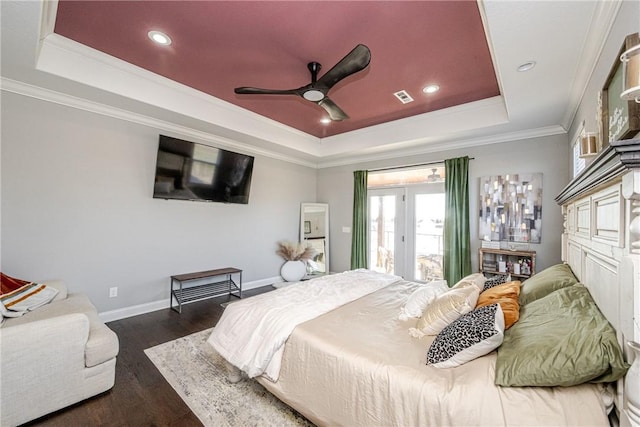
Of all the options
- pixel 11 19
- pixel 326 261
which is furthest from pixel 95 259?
pixel 326 261

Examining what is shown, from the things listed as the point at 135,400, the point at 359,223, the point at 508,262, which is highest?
the point at 359,223

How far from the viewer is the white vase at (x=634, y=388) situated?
0.84m

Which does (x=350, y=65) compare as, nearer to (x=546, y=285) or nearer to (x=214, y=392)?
(x=546, y=285)

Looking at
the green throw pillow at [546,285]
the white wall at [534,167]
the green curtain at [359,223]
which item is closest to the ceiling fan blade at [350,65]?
the green throw pillow at [546,285]

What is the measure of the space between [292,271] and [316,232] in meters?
1.12

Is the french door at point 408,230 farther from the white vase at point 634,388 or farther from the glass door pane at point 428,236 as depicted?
the white vase at point 634,388

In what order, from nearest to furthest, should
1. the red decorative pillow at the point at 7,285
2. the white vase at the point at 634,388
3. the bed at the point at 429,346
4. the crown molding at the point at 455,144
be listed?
1. the white vase at the point at 634,388
2. the bed at the point at 429,346
3. the red decorative pillow at the point at 7,285
4. the crown molding at the point at 455,144

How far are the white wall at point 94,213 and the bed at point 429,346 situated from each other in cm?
218

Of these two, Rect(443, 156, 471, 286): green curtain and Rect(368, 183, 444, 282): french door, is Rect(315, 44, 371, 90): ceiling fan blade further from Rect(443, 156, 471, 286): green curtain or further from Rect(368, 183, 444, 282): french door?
Rect(368, 183, 444, 282): french door

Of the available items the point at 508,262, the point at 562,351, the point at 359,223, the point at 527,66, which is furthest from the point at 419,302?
the point at 359,223

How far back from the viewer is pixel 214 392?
2084 mm

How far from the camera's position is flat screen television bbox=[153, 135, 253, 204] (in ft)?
12.2

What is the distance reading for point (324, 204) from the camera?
6059 millimetres

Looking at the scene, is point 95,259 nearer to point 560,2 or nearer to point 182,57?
point 182,57
